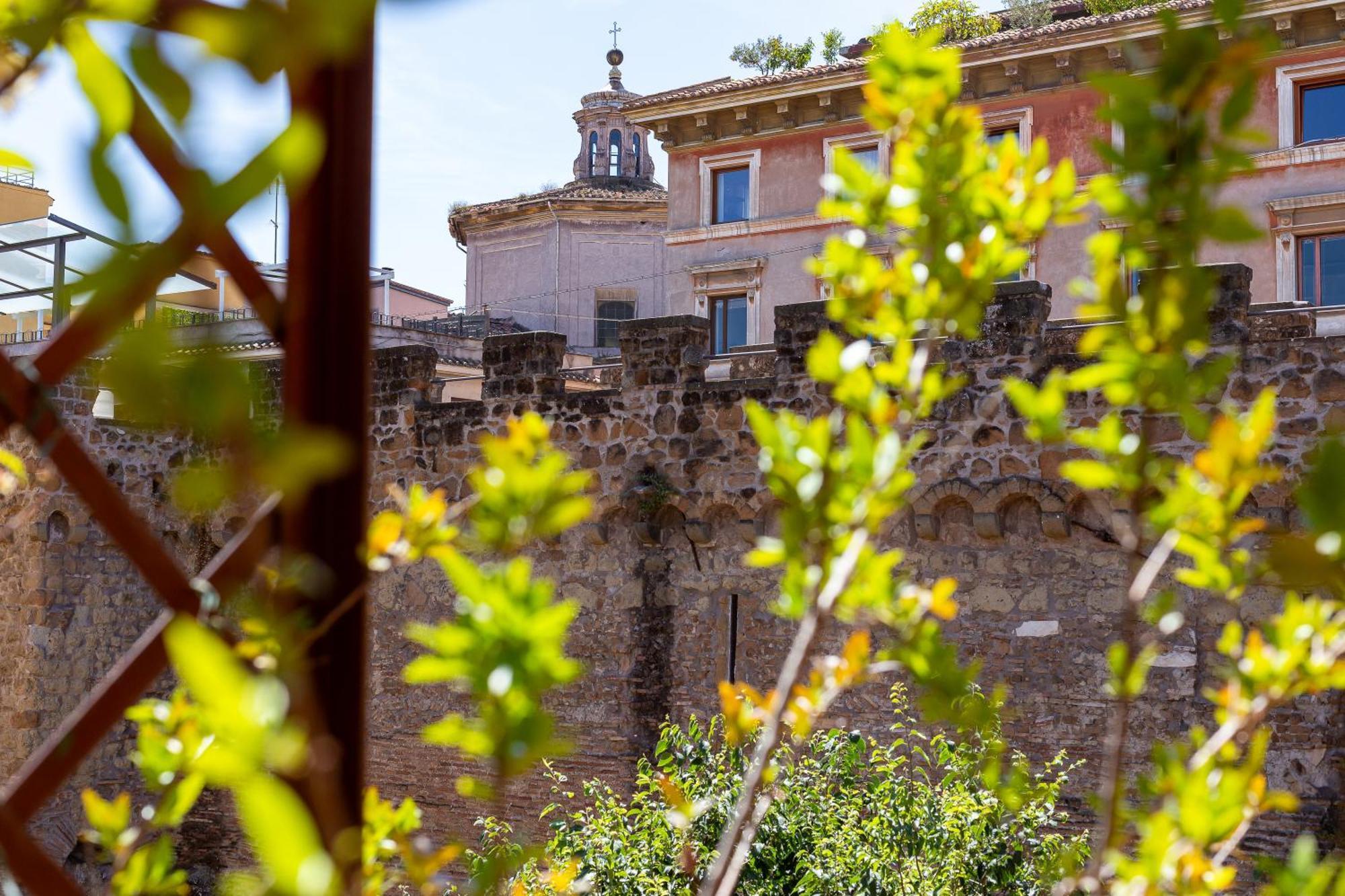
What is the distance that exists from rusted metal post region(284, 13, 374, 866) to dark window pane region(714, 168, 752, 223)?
21699 mm

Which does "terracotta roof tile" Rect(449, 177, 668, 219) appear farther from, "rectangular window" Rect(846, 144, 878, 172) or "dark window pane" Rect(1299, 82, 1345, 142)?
"dark window pane" Rect(1299, 82, 1345, 142)

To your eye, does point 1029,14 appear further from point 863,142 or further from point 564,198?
point 564,198

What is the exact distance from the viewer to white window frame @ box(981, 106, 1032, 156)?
65.9 feet

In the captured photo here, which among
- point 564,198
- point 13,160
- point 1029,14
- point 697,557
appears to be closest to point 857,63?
point 1029,14

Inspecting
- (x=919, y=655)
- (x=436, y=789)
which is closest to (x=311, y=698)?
(x=919, y=655)

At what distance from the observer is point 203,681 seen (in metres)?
0.69

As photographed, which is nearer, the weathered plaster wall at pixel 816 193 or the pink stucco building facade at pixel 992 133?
the pink stucco building facade at pixel 992 133

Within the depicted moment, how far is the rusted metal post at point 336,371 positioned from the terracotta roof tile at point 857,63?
55.4ft

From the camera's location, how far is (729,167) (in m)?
22.8

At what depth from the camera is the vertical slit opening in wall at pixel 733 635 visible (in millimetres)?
8781

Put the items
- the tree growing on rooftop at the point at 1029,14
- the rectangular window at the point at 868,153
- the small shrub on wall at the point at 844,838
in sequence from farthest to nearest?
the tree growing on rooftop at the point at 1029,14 → the rectangular window at the point at 868,153 → the small shrub on wall at the point at 844,838

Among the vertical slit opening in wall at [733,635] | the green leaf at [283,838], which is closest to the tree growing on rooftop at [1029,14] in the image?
the vertical slit opening in wall at [733,635]

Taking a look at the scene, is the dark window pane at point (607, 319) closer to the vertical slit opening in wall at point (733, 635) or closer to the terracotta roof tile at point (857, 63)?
the terracotta roof tile at point (857, 63)

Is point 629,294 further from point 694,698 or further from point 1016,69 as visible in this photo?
point 694,698
